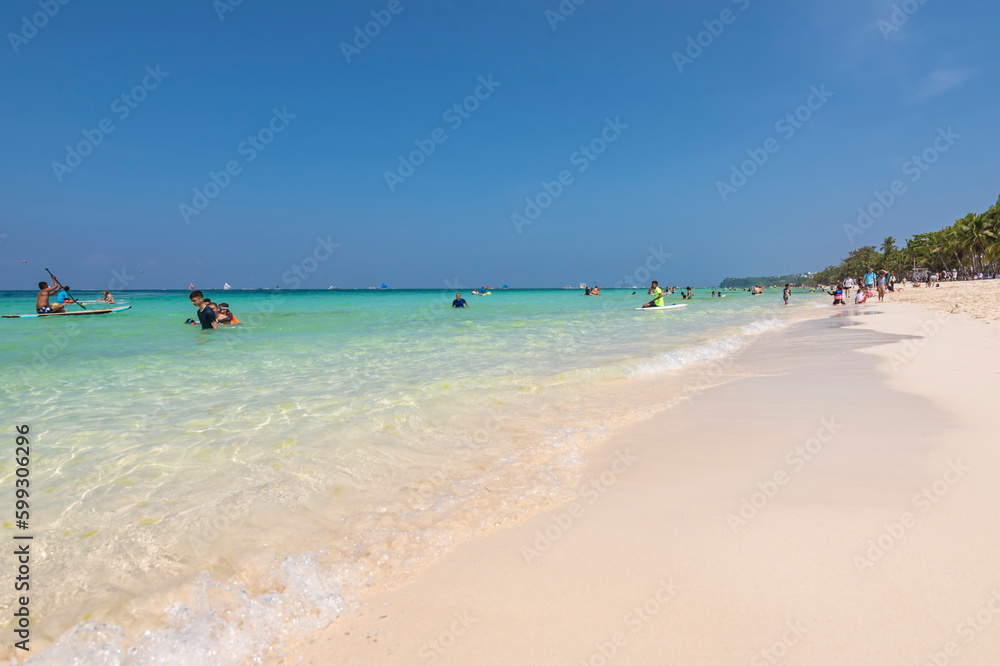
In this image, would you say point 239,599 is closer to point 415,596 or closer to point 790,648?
point 415,596

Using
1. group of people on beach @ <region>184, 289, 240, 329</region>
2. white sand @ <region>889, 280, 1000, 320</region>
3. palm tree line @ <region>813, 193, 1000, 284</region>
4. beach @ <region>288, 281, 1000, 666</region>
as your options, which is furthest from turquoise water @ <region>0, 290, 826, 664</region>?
palm tree line @ <region>813, 193, 1000, 284</region>

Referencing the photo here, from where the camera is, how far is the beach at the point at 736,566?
1885 mm

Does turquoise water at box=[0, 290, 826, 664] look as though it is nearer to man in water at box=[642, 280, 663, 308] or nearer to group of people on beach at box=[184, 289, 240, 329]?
group of people on beach at box=[184, 289, 240, 329]

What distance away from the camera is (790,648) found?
5.96 ft

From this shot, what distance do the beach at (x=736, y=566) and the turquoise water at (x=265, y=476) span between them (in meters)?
0.37

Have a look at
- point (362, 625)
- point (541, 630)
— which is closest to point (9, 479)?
point (362, 625)

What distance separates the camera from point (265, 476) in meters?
3.95

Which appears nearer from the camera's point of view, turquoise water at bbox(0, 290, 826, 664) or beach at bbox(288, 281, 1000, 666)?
beach at bbox(288, 281, 1000, 666)

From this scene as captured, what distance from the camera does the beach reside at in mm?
1885

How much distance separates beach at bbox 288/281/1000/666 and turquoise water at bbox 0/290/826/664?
37 centimetres

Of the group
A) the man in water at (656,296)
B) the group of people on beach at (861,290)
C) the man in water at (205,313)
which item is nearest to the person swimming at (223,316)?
the man in water at (205,313)

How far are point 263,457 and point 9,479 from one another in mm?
2058

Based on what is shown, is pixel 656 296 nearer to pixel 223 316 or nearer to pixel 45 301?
pixel 223 316

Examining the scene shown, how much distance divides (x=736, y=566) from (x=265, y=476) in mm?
3696
